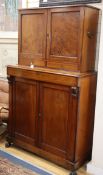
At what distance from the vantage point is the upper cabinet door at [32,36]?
8.85 feet

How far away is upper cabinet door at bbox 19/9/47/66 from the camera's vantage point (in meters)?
2.70

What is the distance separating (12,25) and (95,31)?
5.16 feet

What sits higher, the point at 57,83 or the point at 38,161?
the point at 57,83

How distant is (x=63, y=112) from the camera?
8.31 ft

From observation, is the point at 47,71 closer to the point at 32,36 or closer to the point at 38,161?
the point at 32,36

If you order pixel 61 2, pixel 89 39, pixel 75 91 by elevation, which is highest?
pixel 61 2

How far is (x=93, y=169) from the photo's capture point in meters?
2.61

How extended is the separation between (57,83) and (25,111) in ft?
2.11

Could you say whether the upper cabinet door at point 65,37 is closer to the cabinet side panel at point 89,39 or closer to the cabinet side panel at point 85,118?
the cabinet side panel at point 89,39

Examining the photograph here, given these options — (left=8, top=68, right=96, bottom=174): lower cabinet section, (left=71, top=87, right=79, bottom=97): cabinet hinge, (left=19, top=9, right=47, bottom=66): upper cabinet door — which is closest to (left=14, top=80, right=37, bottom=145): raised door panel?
(left=8, top=68, right=96, bottom=174): lower cabinet section

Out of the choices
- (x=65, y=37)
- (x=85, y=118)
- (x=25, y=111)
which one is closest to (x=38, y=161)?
Answer: (x=25, y=111)

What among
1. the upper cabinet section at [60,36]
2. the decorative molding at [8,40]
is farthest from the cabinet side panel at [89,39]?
the decorative molding at [8,40]

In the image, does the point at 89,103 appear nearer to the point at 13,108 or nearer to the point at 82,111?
the point at 82,111

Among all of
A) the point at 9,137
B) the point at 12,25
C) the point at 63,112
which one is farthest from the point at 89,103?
the point at 12,25
